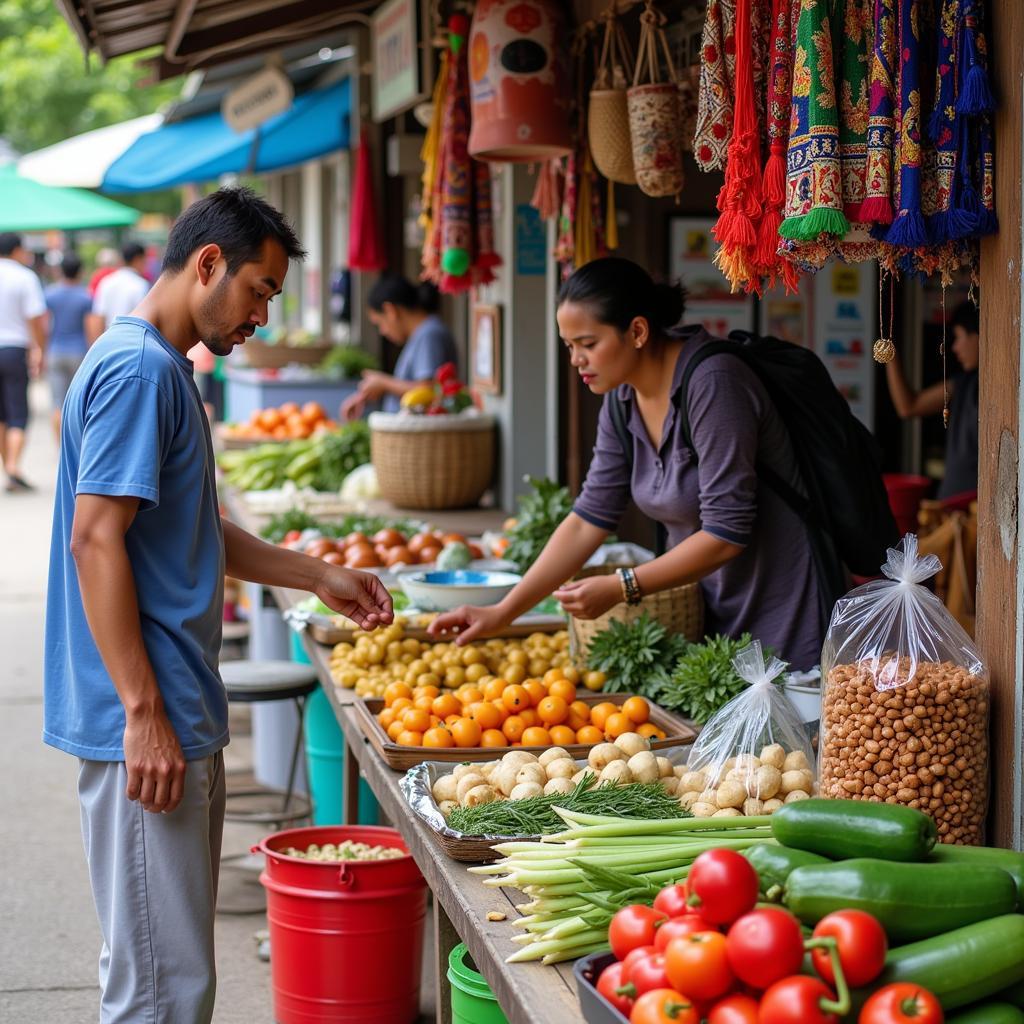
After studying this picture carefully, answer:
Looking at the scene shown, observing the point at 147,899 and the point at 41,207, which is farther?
the point at 41,207

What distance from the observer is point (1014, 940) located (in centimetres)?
194

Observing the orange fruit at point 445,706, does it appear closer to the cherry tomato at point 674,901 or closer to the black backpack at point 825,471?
the black backpack at point 825,471

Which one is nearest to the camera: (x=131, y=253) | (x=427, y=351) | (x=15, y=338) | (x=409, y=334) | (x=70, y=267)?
(x=427, y=351)

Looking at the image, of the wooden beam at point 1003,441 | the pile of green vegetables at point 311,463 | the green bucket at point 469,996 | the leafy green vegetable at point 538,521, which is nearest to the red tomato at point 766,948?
the wooden beam at point 1003,441

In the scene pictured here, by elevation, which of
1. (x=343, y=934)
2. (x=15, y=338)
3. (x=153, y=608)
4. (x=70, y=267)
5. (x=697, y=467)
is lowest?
(x=343, y=934)

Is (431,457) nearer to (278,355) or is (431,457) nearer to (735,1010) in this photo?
(278,355)

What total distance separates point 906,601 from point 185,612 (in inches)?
53.9

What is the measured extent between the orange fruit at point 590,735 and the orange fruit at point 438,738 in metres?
0.30

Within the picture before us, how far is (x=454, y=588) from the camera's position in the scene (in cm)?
455

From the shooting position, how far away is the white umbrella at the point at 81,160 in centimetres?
1347

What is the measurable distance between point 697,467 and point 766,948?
6.87 ft

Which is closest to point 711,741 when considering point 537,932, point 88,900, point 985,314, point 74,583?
point 537,932

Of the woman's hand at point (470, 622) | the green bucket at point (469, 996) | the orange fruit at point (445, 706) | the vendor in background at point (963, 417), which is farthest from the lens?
the vendor in background at point (963, 417)

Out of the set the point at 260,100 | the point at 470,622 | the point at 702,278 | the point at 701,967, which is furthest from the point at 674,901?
the point at 260,100
